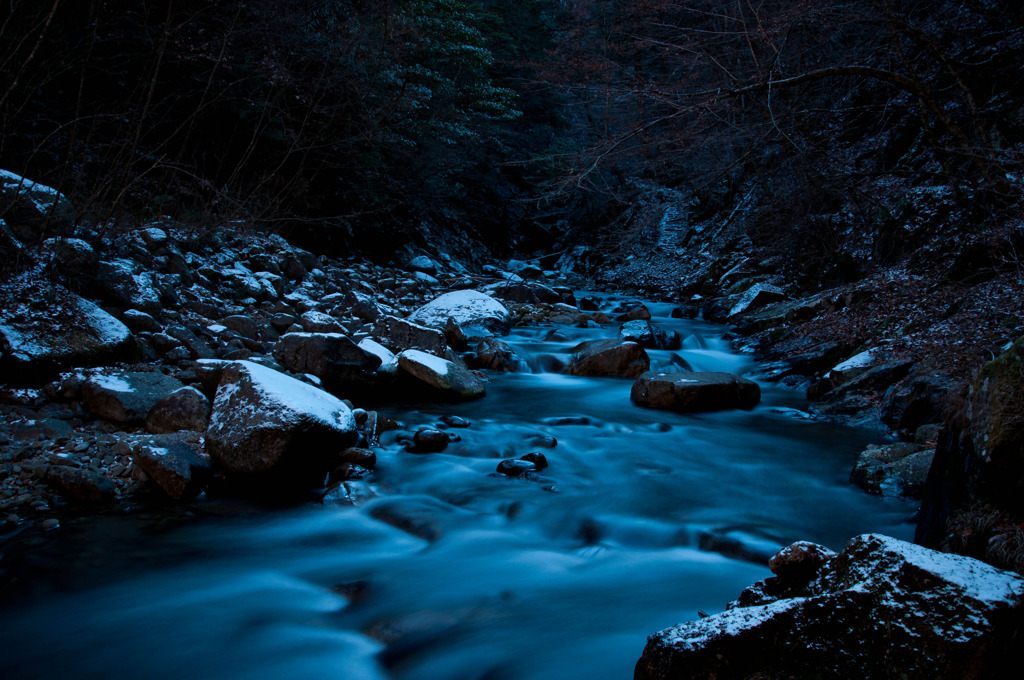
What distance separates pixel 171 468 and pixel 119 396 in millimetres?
1027

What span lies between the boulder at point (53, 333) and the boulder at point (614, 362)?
5663 mm

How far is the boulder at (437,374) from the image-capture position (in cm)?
716

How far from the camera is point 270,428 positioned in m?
4.35

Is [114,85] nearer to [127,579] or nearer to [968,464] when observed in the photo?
[127,579]

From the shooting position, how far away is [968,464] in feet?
9.52

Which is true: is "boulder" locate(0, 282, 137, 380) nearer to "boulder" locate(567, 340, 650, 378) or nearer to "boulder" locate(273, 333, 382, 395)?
"boulder" locate(273, 333, 382, 395)

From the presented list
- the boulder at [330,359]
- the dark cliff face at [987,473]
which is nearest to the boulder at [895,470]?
the dark cliff face at [987,473]

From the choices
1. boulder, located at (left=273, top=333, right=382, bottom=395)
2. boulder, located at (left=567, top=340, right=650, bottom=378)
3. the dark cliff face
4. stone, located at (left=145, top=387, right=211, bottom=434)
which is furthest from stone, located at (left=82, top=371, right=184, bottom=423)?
boulder, located at (left=567, top=340, right=650, bottom=378)

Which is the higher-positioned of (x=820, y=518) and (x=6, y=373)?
(x=6, y=373)

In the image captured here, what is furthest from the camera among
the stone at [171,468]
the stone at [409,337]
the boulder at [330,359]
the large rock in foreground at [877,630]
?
the stone at [409,337]

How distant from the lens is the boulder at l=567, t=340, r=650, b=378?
9.02 m

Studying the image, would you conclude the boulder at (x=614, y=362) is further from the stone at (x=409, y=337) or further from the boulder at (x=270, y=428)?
→ the boulder at (x=270, y=428)

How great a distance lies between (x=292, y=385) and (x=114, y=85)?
26.0ft

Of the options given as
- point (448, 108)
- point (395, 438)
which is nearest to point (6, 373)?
point (395, 438)
